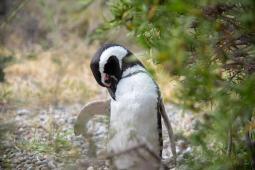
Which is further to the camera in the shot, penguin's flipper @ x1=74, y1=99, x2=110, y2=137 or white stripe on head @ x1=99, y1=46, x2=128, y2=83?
penguin's flipper @ x1=74, y1=99, x2=110, y2=137

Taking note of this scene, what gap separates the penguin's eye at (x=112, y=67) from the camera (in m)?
2.52

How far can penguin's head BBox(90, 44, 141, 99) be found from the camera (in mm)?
2506

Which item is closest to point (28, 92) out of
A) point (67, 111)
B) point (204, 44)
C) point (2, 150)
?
point (67, 111)

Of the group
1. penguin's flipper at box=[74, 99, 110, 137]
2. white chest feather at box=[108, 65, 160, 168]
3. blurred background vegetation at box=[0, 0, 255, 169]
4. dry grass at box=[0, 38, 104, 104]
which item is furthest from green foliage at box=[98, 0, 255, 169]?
dry grass at box=[0, 38, 104, 104]

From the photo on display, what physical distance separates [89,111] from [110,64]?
0.51m

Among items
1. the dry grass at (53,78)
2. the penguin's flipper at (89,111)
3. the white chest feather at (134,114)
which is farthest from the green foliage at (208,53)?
the dry grass at (53,78)

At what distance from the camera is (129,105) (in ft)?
8.02

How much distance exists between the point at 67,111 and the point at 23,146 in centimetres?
146

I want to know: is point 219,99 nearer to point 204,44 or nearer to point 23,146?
point 204,44

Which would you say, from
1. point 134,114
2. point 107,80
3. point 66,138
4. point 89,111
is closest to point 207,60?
point 134,114

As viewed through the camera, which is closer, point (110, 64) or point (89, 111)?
point (110, 64)

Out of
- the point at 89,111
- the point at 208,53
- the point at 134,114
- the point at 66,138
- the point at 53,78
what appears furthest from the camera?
the point at 53,78

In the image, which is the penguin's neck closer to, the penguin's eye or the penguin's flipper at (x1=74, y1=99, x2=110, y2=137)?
the penguin's eye

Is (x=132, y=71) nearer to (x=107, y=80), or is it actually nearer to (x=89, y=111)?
(x=107, y=80)
